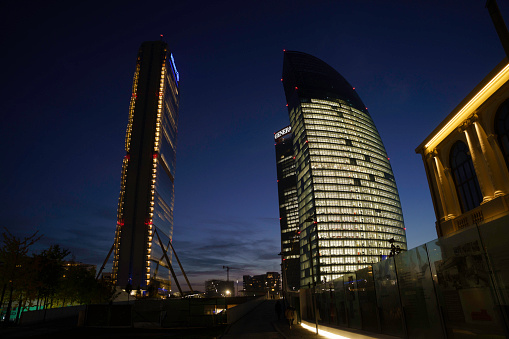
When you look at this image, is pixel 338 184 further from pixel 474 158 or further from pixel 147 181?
pixel 474 158

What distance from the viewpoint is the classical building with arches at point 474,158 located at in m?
23.3

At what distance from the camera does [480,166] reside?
1004 inches

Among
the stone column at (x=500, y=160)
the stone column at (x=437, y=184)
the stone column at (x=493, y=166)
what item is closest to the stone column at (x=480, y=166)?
the stone column at (x=493, y=166)

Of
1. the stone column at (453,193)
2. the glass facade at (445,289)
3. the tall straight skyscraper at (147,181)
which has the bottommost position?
the glass facade at (445,289)

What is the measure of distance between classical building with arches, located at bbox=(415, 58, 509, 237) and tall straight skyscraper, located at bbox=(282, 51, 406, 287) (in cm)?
9451

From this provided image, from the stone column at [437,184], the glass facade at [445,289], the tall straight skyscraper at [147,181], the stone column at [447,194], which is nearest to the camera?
the glass facade at [445,289]

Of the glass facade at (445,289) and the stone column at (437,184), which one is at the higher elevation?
the stone column at (437,184)

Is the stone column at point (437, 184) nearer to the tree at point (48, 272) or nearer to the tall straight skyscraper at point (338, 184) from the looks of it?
the tree at point (48, 272)

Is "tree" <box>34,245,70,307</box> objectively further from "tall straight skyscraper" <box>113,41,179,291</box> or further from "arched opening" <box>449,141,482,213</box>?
"tall straight skyscraper" <box>113,41,179,291</box>

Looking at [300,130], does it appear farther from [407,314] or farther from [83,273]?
[407,314]

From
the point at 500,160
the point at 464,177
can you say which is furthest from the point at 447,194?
the point at 500,160

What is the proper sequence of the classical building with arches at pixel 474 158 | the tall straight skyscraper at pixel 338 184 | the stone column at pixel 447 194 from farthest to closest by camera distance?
the tall straight skyscraper at pixel 338 184, the stone column at pixel 447 194, the classical building with arches at pixel 474 158

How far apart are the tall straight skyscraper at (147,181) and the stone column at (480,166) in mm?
113803

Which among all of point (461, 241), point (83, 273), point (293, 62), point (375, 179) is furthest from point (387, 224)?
point (461, 241)
